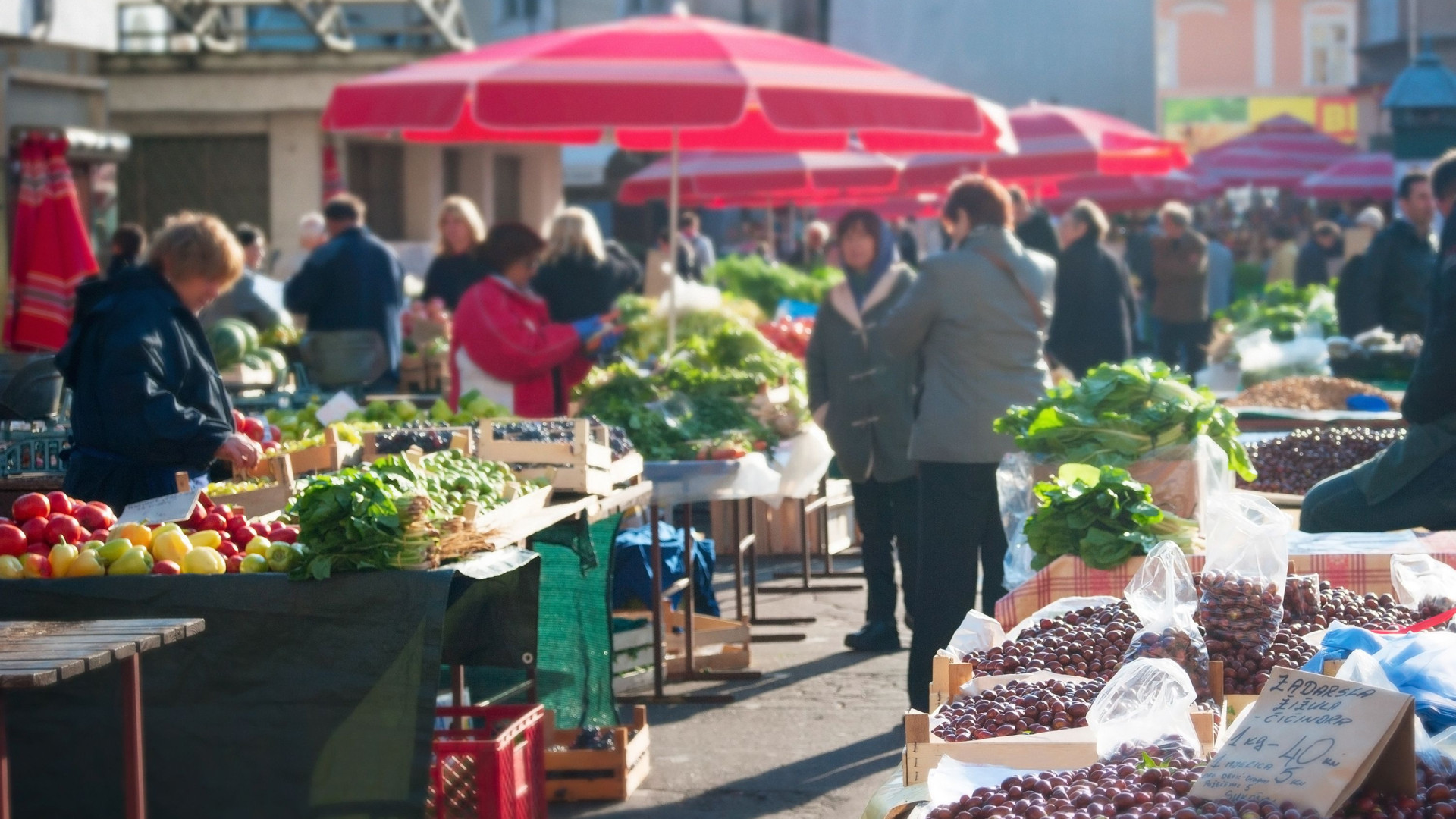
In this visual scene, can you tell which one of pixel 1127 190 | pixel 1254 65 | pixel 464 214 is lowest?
pixel 464 214

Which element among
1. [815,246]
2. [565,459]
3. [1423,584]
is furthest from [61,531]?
[815,246]

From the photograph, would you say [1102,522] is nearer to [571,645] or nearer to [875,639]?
[571,645]

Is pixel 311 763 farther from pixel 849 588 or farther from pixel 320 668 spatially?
pixel 849 588

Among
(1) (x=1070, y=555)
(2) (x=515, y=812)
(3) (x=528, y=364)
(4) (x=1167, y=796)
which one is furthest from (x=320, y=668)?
(3) (x=528, y=364)

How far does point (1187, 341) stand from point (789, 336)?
5919mm

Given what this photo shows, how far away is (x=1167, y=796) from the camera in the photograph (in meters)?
2.94

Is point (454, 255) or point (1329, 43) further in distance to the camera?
point (1329, 43)

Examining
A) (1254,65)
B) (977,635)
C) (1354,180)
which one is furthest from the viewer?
(1254,65)

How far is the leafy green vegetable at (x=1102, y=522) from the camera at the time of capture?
15.9ft

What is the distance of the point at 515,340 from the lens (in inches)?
318

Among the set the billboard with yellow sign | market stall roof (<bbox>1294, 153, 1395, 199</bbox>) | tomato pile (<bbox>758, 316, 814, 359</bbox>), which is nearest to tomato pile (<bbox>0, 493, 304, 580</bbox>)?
tomato pile (<bbox>758, 316, 814, 359</bbox>)

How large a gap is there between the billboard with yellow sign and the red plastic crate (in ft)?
167

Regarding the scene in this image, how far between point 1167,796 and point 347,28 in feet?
57.4

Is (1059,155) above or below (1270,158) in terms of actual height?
below
